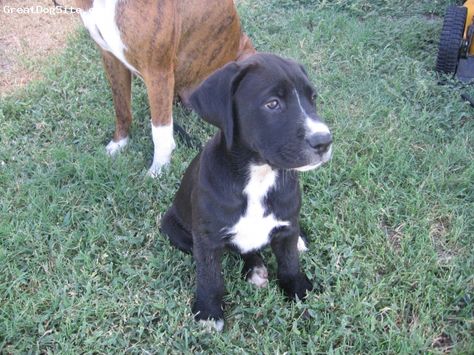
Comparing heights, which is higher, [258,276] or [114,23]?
[114,23]

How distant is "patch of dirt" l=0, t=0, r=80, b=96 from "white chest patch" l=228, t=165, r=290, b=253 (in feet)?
9.46

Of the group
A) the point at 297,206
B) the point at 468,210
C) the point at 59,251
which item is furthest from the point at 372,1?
the point at 59,251

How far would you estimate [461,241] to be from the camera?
314 cm

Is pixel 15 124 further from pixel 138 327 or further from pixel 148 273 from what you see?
pixel 138 327

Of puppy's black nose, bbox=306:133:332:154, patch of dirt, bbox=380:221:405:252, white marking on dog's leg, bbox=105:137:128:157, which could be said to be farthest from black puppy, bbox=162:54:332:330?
white marking on dog's leg, bbox=105:137:128:157

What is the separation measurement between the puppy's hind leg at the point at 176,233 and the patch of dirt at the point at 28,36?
226 cm

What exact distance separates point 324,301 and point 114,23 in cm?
192

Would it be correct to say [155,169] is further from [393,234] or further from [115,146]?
[393,234]

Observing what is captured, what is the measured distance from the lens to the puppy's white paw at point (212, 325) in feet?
8.66

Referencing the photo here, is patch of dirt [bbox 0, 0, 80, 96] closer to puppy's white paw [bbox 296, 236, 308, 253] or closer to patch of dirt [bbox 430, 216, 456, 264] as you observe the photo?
puppy's white paw [bbox 296, 236, 308, 253]

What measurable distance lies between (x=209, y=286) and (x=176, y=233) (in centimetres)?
45

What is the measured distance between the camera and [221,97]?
89.4 inches

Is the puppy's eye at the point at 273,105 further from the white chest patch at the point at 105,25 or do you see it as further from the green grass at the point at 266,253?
the white chest patch at the point at 105,25

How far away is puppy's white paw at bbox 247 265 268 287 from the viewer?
2.90m
